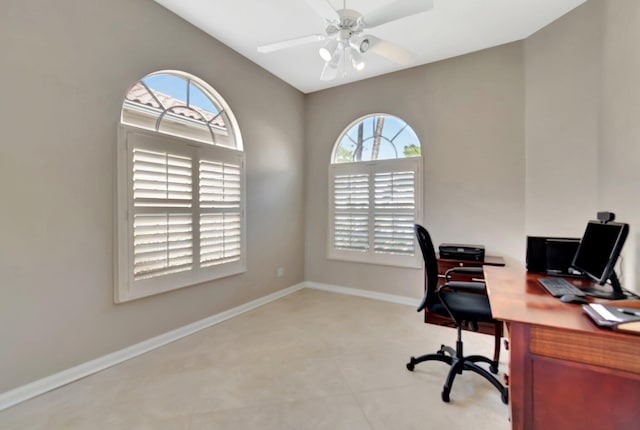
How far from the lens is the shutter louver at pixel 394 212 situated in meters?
3.66

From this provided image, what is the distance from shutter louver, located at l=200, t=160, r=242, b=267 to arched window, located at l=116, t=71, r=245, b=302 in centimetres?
1

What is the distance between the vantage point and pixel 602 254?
5.21 ft

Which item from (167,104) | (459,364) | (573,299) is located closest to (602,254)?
(573,299)

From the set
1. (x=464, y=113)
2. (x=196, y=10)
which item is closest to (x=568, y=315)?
(x=464, y=113)

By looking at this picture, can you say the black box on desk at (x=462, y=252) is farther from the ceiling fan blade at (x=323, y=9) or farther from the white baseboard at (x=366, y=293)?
the ceiling fan blade at (x=323, y=9)

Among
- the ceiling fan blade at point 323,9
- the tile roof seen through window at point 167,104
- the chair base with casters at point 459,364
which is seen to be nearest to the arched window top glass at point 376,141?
the tile roof seen through window at point 167,104

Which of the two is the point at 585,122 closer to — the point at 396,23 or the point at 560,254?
the point at 560,254

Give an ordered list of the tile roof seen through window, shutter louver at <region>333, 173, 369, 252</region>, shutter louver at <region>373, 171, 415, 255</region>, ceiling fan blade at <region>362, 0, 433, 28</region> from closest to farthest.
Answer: ceiling fan blade at <region>362, 0, 433, 28</region>
the tile roof seen through window
shutter louver at <region>373, 171, 415, 255</region>
shutter louver at <region>333, 173, 369, 252</region>

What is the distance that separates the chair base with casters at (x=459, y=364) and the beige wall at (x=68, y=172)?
2280 millimetres

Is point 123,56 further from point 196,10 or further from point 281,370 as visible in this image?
point 281,370

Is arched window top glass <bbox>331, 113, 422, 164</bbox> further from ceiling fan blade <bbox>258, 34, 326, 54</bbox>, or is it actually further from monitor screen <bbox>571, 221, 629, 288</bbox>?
monitor screen <bbox>571, 221, 629, 288</bbox>

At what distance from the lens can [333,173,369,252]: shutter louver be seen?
400 cm

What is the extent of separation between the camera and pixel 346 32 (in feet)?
6.70

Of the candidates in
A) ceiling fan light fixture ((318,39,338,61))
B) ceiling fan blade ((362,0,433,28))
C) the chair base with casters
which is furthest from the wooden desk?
ceiling fan light fixture ((318,39,338,61))
